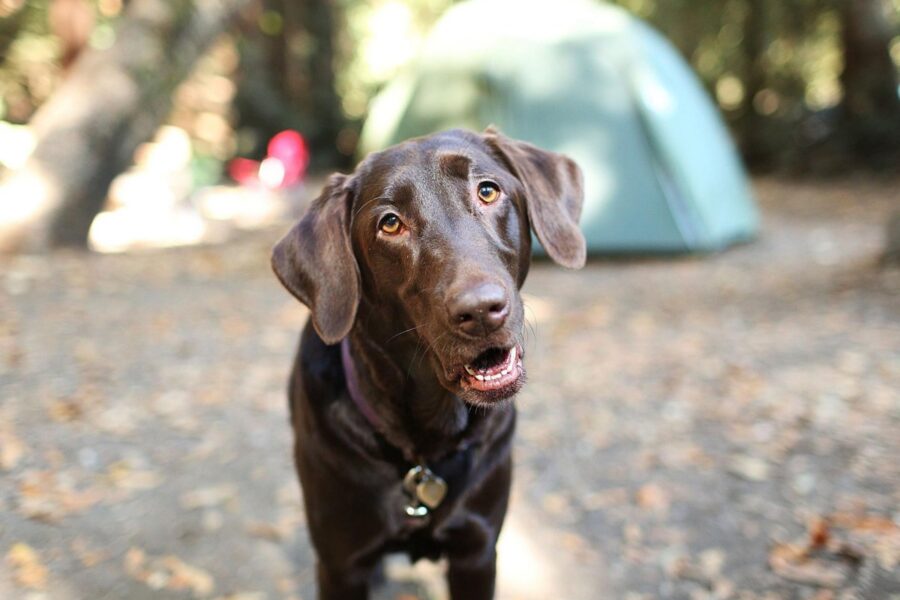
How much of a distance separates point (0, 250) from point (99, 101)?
1860mm

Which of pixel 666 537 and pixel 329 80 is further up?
pixel 666 537

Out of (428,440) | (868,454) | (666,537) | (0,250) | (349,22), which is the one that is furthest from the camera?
(349,22)

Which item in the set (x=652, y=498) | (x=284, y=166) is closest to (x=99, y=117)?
(x=284, y=166)

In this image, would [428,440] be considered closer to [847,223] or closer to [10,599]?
[10,599]

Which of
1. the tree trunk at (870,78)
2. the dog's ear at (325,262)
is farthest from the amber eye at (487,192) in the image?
the tree trunk at (870,78)

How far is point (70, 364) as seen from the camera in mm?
5023

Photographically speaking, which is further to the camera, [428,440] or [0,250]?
[0,250]

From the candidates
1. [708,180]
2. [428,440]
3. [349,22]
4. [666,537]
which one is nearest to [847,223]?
[708,180]

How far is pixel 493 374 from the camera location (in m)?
1.98

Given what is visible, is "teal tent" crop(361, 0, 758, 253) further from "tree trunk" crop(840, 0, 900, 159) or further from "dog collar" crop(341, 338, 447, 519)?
"dog collar" crop(341, 338, 447, 519)

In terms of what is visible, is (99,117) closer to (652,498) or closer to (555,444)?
(555,444)

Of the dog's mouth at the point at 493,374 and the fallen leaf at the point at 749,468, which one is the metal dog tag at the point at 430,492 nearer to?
the dog's mouth at the point at 493,374

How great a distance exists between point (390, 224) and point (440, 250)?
227 mm

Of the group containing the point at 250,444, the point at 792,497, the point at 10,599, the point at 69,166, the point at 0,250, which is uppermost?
the point at 792,497
